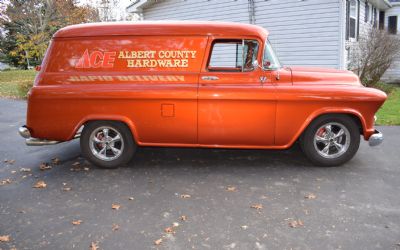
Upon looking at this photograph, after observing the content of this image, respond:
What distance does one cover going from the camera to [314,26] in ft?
45.4

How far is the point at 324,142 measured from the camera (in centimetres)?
555

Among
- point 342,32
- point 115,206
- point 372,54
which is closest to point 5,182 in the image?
point 115,206

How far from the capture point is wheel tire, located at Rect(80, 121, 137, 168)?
5.61 meters

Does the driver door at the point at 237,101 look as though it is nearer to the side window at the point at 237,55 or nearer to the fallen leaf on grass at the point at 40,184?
the side window at the point at 237,55

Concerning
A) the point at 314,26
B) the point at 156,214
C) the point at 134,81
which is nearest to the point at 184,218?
the point at 156,214

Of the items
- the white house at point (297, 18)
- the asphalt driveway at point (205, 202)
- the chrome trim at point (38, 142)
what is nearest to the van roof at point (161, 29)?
the chrome trim at point (38, 142)

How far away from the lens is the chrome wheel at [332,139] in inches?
217

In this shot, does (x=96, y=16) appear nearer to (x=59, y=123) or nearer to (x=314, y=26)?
(x=314, y=26)

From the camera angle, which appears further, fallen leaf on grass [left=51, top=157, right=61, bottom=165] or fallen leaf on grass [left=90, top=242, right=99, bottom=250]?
fallen leaf on grass [left=51, top=157, right=61, bottom=165]

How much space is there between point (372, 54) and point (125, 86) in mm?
12379

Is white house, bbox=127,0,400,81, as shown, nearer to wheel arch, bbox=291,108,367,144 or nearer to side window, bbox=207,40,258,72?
wheel arch, bbox=291,108,367,144

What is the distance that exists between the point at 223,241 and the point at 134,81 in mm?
2814

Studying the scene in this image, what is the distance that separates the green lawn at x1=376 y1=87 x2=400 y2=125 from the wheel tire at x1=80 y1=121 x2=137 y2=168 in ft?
19.8

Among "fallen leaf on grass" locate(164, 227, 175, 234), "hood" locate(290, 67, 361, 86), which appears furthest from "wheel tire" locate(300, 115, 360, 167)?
"fallen leaf on grass" locate(164, 227, 175, 234)
